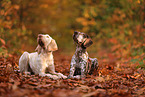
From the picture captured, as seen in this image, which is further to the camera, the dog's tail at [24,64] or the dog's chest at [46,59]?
the dog's tail at [24,64]

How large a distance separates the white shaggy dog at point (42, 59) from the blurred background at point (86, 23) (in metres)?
4.53

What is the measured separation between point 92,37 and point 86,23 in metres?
1.45

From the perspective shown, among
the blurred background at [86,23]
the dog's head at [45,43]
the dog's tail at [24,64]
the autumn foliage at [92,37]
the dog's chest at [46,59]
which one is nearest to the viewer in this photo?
the autumn foliage at [92,37]

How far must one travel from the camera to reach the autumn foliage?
4.75m

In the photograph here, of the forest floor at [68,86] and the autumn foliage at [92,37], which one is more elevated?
the autumn foliage at [92,37]

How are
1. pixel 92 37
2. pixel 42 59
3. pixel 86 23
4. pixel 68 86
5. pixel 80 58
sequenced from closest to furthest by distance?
pixel 68 86 → pixel 42 59 → pixel 80 58 → pixel 86 23 → pixel 92 37

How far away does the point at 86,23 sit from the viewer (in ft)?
57.2

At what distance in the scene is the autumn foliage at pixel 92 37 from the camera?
475 cm

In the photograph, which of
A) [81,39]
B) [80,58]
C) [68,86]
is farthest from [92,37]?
[68,86]

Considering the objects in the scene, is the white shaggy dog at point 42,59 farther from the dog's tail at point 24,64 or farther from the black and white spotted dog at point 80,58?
the black and white spotted dog at point 80,58

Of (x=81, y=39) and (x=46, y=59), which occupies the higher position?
(x=81, y=39)

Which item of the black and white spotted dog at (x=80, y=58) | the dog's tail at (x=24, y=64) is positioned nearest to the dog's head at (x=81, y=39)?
the black and white spotted dog at (x=80, y=58)

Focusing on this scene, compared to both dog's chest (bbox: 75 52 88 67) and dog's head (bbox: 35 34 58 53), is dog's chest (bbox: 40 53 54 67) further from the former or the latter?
dog's chest (bbox: 75 52 88 67)

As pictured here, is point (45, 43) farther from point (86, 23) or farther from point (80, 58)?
point (86, 23)
